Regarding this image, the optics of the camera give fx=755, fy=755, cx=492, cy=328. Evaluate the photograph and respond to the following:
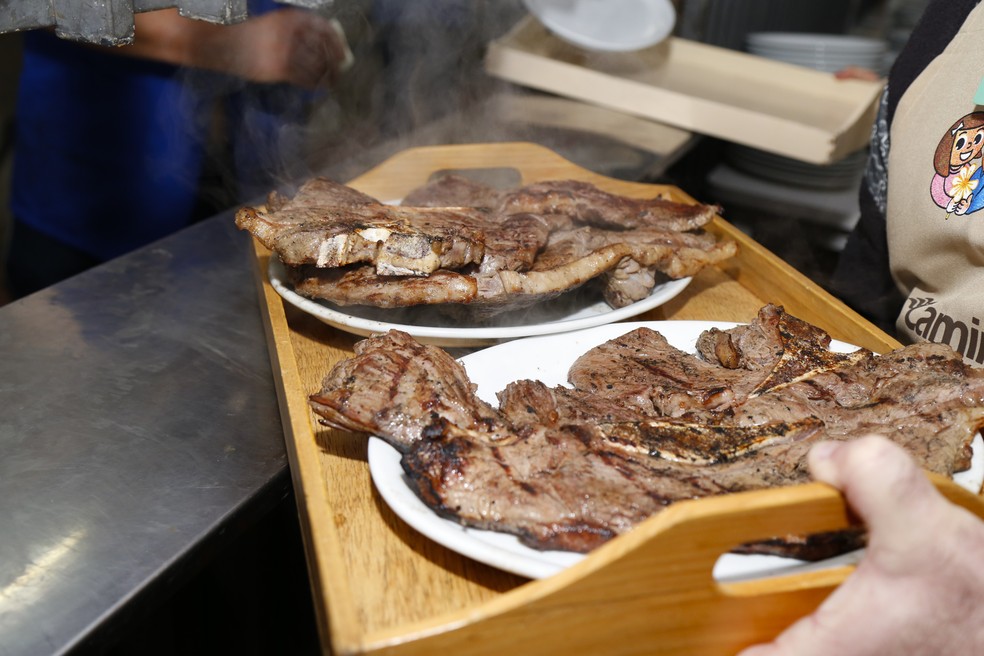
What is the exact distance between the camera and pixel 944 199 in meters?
2.05

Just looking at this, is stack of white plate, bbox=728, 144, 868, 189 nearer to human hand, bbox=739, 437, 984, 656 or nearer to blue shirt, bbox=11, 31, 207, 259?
blue shirt, bbox=11, 31, 207, 259

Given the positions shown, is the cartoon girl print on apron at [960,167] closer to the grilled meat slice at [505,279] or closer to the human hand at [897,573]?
the grilled meat slice at [505,279]

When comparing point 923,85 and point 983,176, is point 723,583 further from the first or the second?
point 923,85

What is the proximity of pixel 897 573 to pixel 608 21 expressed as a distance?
3.96 meters

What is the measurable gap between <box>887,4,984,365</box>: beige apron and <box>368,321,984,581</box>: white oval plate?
37cm

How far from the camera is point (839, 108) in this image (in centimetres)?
399

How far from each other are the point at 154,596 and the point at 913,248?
2.11 metres

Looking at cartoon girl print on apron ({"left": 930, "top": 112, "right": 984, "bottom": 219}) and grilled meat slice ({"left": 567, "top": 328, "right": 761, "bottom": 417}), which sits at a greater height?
cartoon girl print on apron ({"left": 930, "top": 112, "right": 984, "bottom": 219})

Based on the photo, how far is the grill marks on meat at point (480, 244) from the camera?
193 centimetres

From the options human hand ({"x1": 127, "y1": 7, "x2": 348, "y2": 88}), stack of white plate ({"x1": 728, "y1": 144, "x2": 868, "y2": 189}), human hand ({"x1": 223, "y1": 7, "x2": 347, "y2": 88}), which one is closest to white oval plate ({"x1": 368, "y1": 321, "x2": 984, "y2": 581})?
human hand ({"x1": 127, "y1": 7, "x2": 348, "y2": 88})

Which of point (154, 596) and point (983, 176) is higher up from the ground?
point (983, 176)

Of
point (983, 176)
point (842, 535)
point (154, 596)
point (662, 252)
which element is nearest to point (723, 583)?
point (842, 535)

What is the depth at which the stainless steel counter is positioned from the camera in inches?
53.5

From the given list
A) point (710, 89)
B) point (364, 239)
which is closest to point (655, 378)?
point (364, 239)
